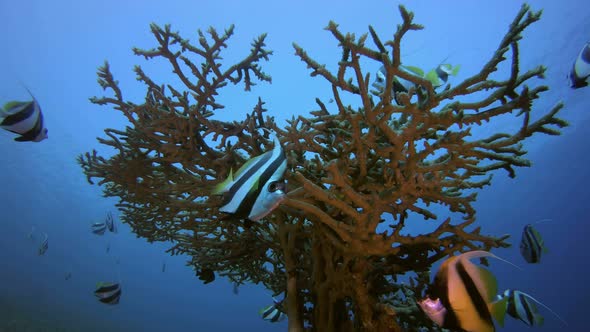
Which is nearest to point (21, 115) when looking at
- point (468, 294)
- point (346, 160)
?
point (346, 160)

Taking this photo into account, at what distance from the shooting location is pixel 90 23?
124ft

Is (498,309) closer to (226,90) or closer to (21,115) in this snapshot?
(21,115)

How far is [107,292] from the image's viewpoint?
546 cm

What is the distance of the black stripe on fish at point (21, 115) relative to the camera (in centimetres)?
282

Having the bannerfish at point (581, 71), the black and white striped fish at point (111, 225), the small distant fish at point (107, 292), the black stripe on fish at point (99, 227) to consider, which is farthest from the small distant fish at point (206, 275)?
the bannerfish at point (581, 71)

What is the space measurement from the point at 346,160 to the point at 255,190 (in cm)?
201

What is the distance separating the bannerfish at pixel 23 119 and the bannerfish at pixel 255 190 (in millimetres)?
2777

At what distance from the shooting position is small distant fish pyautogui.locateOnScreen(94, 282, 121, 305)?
5.43 metres

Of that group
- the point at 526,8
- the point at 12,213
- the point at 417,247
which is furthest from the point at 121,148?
the point at 12,213

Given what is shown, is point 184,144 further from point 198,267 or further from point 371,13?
point 371,13

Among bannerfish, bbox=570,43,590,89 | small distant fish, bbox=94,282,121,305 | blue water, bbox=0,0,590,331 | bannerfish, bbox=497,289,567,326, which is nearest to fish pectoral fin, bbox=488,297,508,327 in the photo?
bannerfish, bbox=570,43,590,89

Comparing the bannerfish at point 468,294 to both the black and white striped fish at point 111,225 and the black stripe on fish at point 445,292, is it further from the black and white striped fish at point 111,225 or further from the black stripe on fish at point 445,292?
the black and white striped fish at point 111,225

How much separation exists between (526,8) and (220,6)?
43.4m

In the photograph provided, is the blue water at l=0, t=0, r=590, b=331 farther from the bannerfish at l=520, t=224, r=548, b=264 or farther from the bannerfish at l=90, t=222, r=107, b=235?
the bannerfish at l=90, t=222, r=107, b=235
